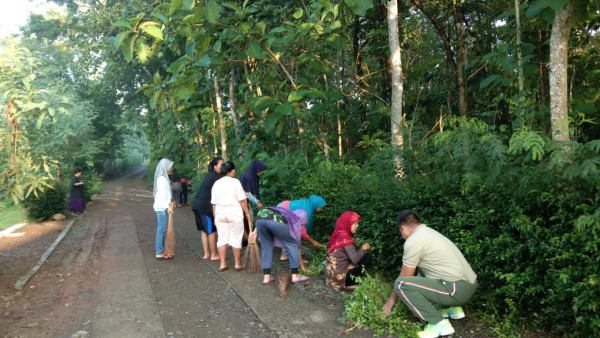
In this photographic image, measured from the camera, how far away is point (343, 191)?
756cm

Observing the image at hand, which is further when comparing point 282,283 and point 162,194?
point 162,194

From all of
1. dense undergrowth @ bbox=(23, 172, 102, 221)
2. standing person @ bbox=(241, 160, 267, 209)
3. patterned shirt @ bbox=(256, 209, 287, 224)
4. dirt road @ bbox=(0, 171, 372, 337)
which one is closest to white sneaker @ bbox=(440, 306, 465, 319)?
dirt road @ bbox=(0, 171, 372, 337)

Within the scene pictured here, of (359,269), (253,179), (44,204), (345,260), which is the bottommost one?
(359,269)

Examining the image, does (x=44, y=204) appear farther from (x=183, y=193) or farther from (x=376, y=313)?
(x=376, y=313)

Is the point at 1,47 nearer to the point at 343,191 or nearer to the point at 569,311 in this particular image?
the point at 343,191

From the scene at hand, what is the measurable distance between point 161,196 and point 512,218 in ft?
21.3

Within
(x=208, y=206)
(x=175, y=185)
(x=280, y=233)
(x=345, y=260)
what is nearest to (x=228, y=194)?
(x=208, y=206)

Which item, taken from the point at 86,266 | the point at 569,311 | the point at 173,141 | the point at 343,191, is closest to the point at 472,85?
the point at 343,191

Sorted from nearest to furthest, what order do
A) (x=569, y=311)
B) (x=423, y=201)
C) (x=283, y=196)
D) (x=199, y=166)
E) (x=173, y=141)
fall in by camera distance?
(x=569, y=311) < (x=423, y=201) < (x=283, y=196) < (x=173, y=141) < (x=199, y=166)

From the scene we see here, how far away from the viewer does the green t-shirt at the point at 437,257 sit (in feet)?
14.3

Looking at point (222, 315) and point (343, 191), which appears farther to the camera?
point (343, 191)

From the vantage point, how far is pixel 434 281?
4410 mm

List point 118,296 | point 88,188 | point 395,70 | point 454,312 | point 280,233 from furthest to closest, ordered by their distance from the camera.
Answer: point 88,188, point 395,70, point 280,233, point 118,296, point 454,312

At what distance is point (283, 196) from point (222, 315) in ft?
18.0
